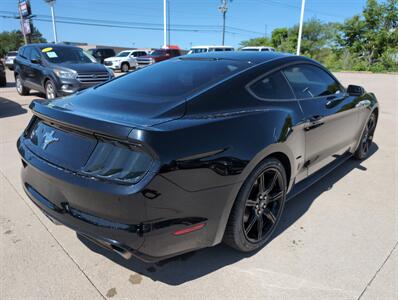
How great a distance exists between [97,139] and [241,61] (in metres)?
1.55

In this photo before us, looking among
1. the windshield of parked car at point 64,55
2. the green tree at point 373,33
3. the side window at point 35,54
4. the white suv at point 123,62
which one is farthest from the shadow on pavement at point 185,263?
the green tree at point 373,33

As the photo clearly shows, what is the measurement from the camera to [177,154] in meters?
1.80

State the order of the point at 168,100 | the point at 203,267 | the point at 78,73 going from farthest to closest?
the point at 78,73
the point at 203,267
the point at 168,100

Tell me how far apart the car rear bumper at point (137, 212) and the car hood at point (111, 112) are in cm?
32

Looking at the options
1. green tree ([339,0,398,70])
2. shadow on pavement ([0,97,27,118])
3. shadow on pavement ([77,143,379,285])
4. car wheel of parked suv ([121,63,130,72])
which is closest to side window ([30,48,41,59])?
shadow on pavement ([0,97,27,118])

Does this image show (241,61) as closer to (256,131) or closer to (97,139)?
(256,131)

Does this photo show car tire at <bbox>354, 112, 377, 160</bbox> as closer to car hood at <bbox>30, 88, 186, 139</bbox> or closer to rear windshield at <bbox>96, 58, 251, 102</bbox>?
rear windshield at <bbox>96, 58, 251, 102</bbox>

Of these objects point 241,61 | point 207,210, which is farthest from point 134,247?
point 241,61

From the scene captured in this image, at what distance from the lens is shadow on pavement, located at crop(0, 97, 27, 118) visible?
7.53 meters

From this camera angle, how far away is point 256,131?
227 centimetres

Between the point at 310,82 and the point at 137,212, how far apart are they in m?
2.38

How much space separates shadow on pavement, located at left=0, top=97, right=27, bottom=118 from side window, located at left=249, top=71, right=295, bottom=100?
22.2ft

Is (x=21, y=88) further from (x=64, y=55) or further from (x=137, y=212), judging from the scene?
(x=137, y=212)

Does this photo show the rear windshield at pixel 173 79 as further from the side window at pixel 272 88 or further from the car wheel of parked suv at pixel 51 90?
the car wheel of parked suv at pixel 51 90
